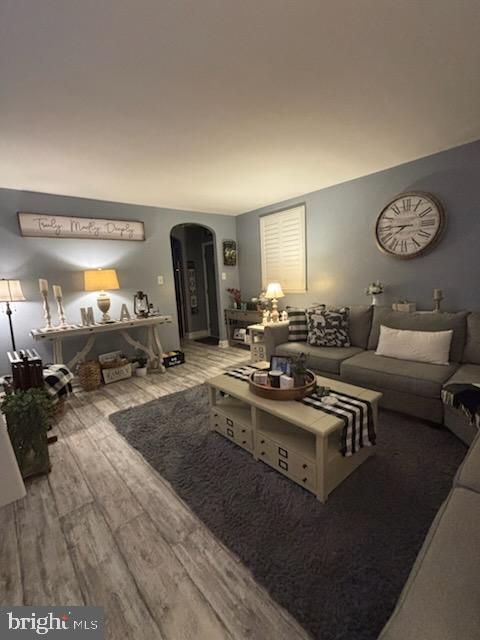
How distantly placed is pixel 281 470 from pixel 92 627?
1.06 m

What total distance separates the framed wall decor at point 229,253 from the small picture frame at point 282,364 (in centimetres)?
309

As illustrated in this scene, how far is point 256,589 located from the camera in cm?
109

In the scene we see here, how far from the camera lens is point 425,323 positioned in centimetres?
249

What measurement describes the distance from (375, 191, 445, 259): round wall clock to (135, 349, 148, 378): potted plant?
10.7 ft

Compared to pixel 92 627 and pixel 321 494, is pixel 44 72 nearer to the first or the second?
pixel 92 627

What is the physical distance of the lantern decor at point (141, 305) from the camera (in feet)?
12.2

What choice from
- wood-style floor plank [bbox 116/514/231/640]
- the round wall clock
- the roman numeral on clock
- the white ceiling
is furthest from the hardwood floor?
the roman numeral on clock

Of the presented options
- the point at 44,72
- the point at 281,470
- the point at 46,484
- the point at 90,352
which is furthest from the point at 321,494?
the point at 90,352

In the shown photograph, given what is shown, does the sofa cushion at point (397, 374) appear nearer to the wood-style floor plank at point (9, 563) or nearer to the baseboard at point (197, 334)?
the wood-style floor plank at point (9, 563)

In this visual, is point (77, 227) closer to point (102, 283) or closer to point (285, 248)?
point (102, 283)

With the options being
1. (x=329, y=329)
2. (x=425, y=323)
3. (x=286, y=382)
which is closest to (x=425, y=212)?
(x=425, y=323)

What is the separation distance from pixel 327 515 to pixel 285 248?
136 inches

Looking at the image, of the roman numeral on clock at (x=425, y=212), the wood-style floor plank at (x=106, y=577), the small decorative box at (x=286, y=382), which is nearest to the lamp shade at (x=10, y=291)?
the wood-style floor plank at (x=106, y=577)

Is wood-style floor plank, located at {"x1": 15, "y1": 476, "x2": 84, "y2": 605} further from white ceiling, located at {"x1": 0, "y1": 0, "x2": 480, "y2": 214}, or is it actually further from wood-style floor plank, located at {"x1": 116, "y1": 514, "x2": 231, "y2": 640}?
white ceiling, located at {"x1": 0, "y1": 0, "x2": 480, "y2": 214}
